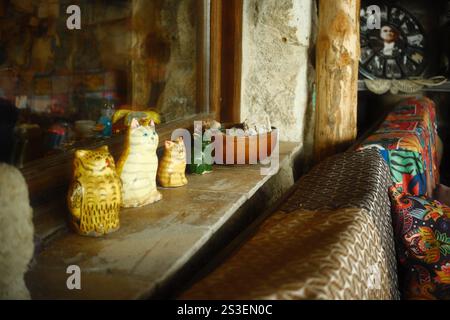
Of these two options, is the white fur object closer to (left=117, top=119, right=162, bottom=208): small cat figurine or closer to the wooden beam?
(left=117, top=119, right=162, bottom=208): small cat figurine

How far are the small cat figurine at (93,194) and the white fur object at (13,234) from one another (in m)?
0.29

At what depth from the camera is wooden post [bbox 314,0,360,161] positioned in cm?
250

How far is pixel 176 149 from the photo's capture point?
5.45 feet

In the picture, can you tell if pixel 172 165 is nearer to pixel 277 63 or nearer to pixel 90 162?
pixel 90 162

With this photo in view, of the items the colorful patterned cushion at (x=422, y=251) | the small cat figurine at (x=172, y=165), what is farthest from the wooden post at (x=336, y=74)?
the small cat figurine at (x=172, y=165)

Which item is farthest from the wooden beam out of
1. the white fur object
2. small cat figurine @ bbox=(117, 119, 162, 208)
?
the white fur object

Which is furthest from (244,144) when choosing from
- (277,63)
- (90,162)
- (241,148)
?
(90,162)

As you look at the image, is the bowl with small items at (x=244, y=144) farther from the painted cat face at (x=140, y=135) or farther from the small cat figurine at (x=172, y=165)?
the painted cat face at (x=140, y=135)

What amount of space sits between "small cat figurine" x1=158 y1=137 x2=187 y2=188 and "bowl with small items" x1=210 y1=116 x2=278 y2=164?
33 cm

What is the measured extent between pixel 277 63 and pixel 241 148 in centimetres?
83

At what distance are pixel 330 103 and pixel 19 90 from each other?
174cm

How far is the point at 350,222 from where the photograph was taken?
1.15m
